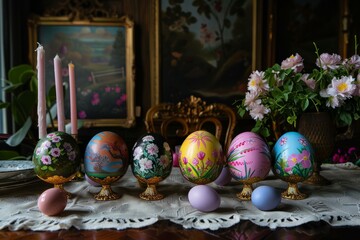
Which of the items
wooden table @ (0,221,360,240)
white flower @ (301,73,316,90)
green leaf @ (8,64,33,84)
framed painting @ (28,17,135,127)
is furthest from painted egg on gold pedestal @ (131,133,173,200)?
framed painting @ (28,17,135,127)

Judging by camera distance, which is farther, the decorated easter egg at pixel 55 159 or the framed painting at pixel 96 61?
the framed painting at pixel 96 61

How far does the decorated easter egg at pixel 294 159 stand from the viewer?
0.67 m

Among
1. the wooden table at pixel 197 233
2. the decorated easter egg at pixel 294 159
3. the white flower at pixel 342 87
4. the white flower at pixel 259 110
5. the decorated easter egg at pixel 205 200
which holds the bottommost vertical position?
the wooden table at pixel 197 233

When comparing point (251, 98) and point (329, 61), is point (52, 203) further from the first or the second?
point (329, 61)

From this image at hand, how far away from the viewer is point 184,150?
692 mm

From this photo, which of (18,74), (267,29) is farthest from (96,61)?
(267,29)

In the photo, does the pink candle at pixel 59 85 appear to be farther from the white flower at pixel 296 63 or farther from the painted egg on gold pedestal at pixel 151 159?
the white flower at pixel 296 63

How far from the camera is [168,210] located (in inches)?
25.1

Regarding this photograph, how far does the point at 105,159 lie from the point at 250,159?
0.94 ft

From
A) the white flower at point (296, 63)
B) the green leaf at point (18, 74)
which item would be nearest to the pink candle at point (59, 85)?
the white flower at point (296, 63)

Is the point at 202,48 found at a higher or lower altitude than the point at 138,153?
higher

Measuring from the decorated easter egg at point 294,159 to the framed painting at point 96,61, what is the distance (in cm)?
129

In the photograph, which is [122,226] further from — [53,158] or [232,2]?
[232,2]

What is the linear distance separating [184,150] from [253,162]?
0.46 ft
